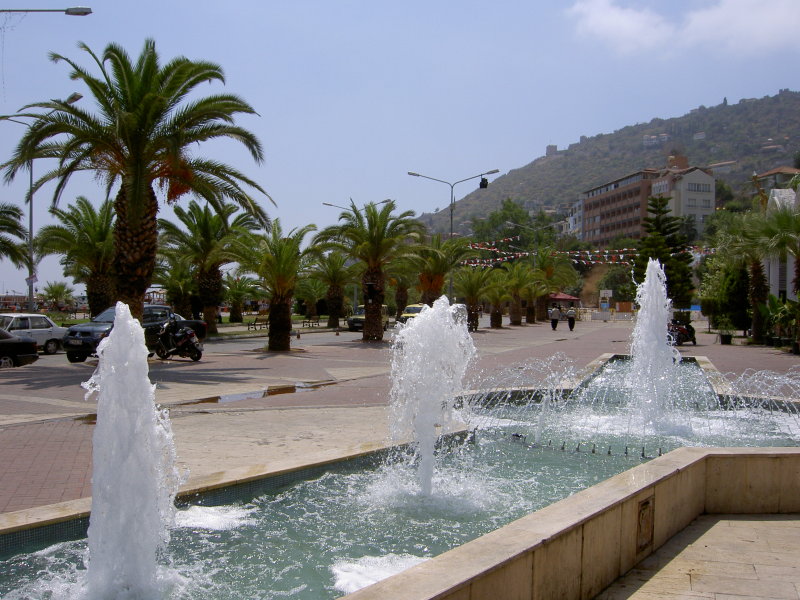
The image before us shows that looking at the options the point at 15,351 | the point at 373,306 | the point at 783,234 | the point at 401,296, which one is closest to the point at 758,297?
the point at 783,234

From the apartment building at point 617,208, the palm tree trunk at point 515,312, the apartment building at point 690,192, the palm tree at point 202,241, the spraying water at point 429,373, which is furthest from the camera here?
the apartment building at point 617,208

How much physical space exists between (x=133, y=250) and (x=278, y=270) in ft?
22.7

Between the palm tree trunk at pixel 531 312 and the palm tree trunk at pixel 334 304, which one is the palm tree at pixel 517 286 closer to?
the palm tree trunk at pixel 531 312

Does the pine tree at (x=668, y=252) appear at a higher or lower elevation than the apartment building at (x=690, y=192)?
lower

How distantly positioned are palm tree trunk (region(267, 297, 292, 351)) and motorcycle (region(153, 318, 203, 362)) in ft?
14.6

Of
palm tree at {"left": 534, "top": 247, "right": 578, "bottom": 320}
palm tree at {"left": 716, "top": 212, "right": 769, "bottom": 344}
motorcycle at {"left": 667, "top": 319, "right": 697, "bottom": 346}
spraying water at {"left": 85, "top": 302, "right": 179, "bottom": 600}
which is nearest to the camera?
spraying water at {"left": 85, "top": 302, "right": 179, "bottom": 600}

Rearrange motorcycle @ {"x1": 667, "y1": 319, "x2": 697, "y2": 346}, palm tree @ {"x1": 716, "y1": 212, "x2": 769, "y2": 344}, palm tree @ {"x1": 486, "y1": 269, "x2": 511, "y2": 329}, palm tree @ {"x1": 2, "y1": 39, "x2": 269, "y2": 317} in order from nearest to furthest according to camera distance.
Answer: palm tree @ {"x1": 2, "y1": 39, "x2": 269, "y2": 317}, palm tree @ {"x1": 716, "y1": 212, "x2": 769, "y2": 344}, motorcycle @ {"x1": 667, "y1": 319, "x2": 697, "y2": 346}, palm tree @ {"x1": 486, "y1": 269, "x2": 511, "y2": 329}

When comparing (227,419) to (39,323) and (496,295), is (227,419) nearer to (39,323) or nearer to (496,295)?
(39,323)

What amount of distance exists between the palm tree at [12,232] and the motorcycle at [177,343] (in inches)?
434

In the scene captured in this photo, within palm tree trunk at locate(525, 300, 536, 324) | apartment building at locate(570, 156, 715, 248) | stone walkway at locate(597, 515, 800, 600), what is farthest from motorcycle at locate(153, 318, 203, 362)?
apartment building at locate(570, 156, 715, 248)

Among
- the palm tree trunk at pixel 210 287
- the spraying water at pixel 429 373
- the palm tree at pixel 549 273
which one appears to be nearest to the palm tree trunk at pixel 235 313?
the palm tree trunk at pixel 210 287

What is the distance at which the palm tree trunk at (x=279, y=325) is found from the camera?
25844mm

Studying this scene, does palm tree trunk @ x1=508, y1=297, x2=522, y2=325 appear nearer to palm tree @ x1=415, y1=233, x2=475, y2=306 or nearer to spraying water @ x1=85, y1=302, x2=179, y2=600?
palm tree @ x1=415, y1=233, x2=475, y2=306

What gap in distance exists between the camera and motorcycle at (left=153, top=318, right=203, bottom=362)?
21.4 metres
